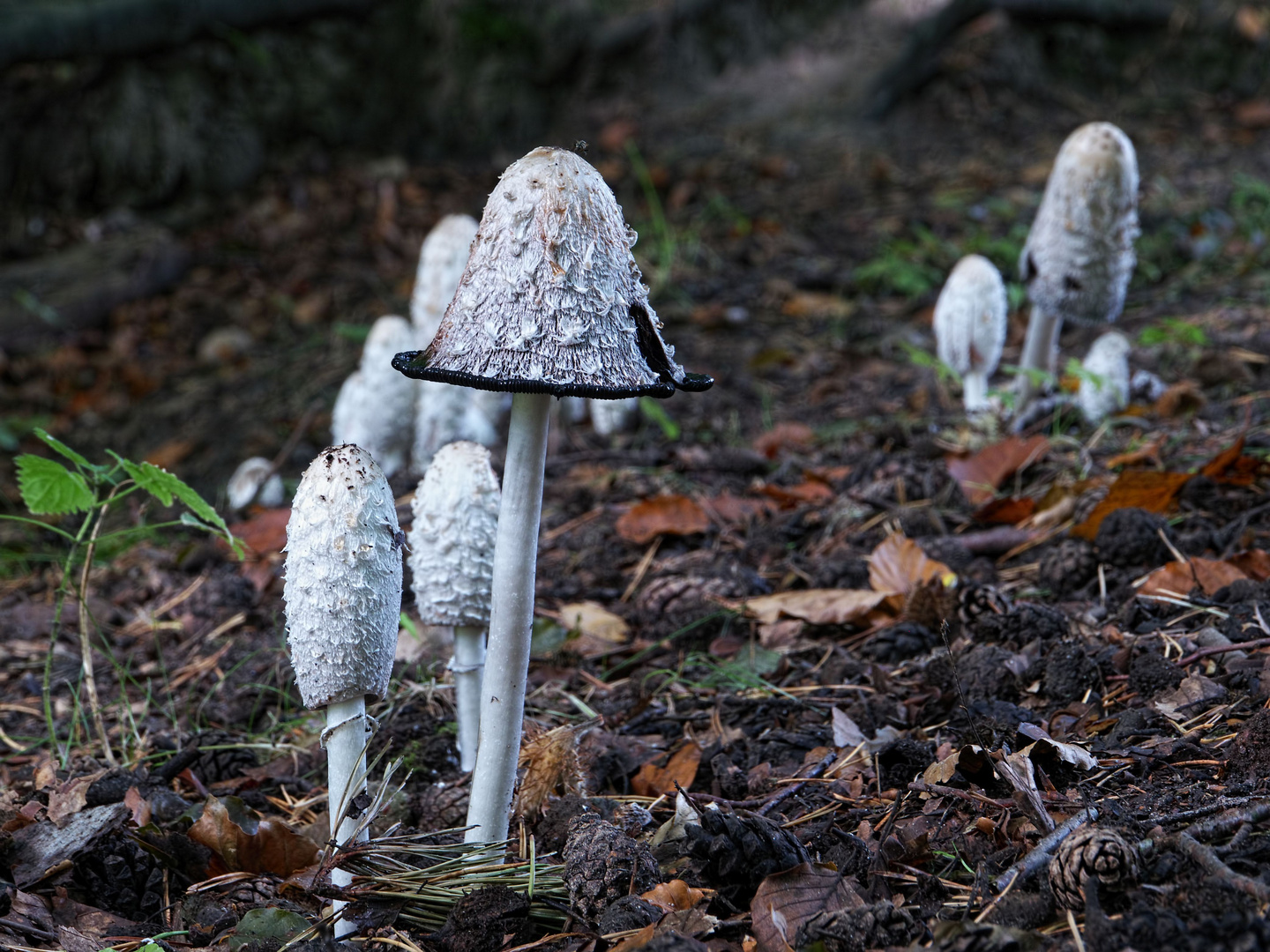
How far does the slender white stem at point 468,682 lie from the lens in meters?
2.41

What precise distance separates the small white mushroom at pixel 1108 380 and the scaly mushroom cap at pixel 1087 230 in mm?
119

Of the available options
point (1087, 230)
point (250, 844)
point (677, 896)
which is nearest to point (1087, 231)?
point (1087, 230)

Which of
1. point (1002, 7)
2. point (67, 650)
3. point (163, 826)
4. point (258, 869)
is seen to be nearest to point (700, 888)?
point (258, 869)

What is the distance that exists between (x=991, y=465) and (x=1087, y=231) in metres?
0.93

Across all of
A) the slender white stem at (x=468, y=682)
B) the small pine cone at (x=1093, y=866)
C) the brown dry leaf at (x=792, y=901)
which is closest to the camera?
the small pine cone at (x=1093, y=866)

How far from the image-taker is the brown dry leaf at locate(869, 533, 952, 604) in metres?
2.91

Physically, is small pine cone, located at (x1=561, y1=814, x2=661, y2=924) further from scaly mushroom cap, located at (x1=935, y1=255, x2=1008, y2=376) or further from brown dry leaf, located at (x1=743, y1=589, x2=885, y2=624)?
scaly mushroom cap, located at (x1=935, y1=255, x2=1008, y2=376)

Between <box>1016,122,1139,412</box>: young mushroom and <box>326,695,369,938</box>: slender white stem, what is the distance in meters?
2.85

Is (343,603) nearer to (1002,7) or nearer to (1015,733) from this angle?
(1015,733)

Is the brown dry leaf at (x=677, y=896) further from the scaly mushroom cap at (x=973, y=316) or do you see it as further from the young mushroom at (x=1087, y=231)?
the scaly mushroom cap at (x=973, y=316)

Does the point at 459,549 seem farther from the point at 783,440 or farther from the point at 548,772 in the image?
the point at 783,440

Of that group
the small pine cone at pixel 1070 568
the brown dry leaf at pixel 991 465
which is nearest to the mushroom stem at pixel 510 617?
the small pine cone at pixel 1070 568

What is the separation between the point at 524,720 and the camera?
2.56 m

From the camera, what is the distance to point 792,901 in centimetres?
169
